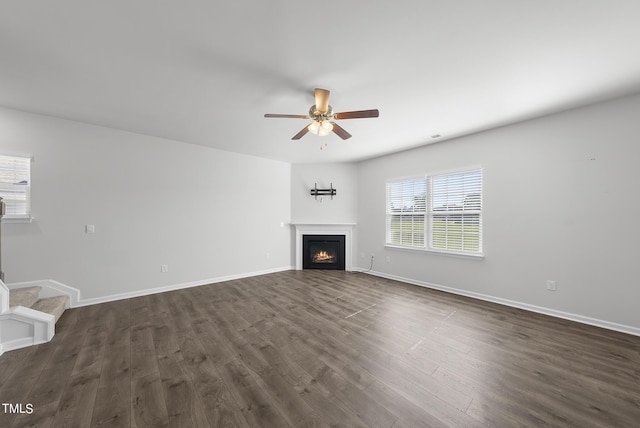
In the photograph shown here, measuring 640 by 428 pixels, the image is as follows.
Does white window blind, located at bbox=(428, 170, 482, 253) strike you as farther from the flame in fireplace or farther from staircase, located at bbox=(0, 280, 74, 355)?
staircase, located at bbox=(0, 280, 74, 355)

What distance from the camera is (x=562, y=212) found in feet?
9.82

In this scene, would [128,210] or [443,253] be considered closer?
[128,210]

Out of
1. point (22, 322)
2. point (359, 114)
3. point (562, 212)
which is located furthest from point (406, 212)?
point (22, 322)

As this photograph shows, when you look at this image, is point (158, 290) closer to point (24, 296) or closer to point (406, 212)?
point (24, 296)

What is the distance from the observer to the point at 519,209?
10.9ft

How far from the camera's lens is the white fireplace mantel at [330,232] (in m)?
5.65

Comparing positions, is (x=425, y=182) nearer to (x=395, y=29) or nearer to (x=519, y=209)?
(x=519, y=209)

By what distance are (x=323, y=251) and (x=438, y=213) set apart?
2.82m

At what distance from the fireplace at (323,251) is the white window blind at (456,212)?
2152 mm

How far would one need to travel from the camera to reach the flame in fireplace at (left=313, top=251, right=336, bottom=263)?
577 centimetres

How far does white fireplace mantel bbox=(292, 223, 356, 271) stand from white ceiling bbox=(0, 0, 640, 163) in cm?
290

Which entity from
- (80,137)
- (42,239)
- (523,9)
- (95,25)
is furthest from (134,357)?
(523,9)

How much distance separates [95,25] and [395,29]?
7.27 ft

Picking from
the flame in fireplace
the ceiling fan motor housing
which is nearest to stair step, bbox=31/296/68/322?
the ceiling fan motor housing
